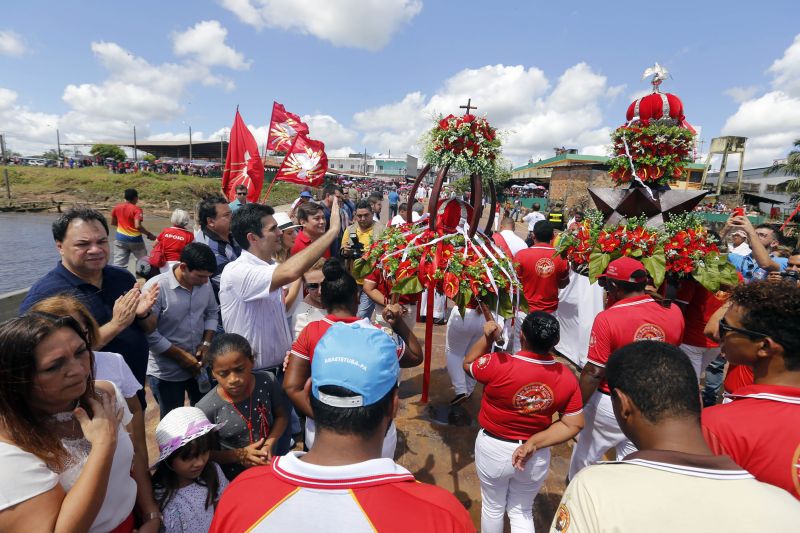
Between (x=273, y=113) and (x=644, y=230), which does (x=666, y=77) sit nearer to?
(x=644, y=230)

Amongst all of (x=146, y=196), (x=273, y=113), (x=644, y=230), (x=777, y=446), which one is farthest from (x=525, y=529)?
(x=146, y=196)

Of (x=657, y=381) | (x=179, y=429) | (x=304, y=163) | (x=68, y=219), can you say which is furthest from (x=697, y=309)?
(x=304, y=163)

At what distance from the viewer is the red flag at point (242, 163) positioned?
278 inches

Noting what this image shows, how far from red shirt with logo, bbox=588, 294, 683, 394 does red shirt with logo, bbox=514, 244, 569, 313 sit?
6.05 ft

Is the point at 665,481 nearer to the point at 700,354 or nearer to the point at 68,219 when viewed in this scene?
the point at 68,219

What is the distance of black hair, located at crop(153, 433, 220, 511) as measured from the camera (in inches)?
86.5

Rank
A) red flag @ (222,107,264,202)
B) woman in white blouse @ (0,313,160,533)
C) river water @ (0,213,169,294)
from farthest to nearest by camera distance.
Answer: river water @ (0,213,169,294) → red flag @ (222,107,264,202) → woman in white blouse @ (0,313,160,533)

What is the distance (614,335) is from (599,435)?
91 cm

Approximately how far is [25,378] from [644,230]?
4.60 meters

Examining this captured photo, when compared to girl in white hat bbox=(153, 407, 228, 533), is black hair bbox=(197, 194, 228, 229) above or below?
above

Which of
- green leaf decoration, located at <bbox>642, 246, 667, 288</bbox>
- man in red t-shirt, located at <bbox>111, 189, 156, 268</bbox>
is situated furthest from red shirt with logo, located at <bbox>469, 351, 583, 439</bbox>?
man in red t-shirt, located at <bbox>111, 189, 156, 268</bbox>

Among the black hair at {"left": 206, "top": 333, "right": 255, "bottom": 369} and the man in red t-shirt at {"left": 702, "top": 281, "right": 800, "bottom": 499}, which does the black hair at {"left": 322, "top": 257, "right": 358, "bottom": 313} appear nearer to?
the black hair at {"left": 206, "top": 333, "right": 255, "bottom": 369}

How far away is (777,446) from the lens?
5.41ft

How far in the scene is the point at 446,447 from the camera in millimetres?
4027
